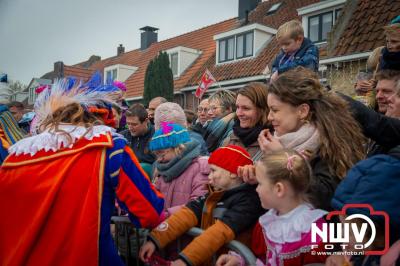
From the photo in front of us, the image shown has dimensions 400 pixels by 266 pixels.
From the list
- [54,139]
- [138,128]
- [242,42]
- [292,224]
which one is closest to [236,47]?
[242,42]

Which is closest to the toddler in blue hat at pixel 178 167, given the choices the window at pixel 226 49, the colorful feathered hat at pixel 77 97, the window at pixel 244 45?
the colorful feathered hat at pixel 77 97

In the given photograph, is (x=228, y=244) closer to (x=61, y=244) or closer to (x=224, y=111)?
(x=61, y=244)

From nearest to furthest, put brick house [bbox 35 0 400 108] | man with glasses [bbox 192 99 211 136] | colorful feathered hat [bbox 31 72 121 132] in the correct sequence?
colorful feathered hat [bbox 31 72 121 132] < man with glasses [bbox 192 99 211 136] < brick house [bbox 35 0 400 108]

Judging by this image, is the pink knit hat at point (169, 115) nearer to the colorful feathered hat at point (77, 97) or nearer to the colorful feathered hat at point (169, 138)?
the colorful feathered hat at point (169, 138)

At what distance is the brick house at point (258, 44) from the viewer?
30.9 feet

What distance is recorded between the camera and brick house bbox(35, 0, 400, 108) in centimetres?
942

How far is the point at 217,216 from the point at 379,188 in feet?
3.46

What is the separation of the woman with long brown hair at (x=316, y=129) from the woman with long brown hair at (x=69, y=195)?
0.89m

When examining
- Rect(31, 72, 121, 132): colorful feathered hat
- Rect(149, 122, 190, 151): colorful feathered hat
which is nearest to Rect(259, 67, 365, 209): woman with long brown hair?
Rect(149, 122, 190, 151): colorful feathered hat

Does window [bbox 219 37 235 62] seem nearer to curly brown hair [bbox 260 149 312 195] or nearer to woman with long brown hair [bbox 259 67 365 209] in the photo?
woman with long brown hair [bbox 259 67 365 209]

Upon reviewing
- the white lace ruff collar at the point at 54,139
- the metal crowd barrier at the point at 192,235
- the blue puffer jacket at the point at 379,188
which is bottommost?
the metal crowd barrier at the point at 192,235

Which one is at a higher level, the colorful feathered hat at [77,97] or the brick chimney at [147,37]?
the brick chimney at [147,37]

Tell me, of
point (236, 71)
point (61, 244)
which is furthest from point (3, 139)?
point (236, 71)

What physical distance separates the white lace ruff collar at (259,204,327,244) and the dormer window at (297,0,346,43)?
12816mm
